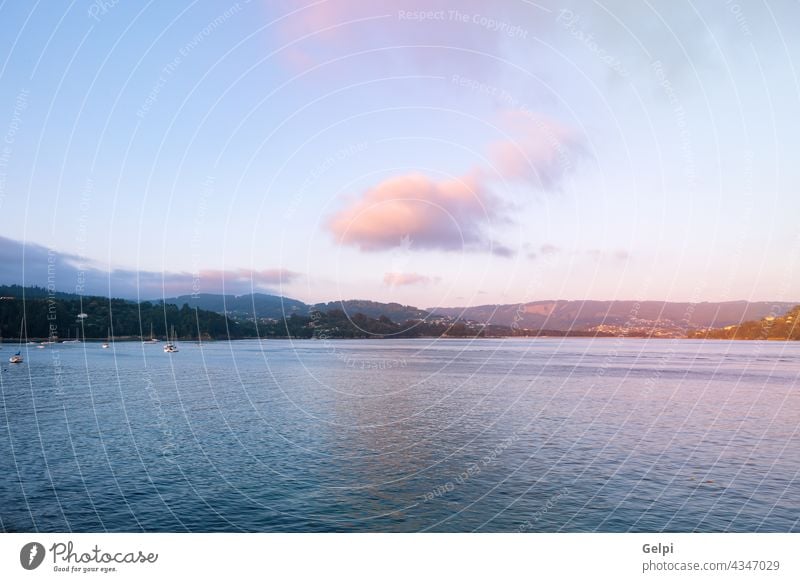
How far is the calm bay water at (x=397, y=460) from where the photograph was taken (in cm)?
3216

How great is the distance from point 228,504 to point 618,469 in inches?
1065

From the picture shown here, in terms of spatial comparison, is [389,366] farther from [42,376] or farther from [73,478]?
[73,478]

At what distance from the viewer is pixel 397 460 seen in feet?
153

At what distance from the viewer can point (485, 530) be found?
30266 millimetres

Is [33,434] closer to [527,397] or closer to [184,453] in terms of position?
[184,453]

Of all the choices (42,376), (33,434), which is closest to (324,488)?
(33,434)

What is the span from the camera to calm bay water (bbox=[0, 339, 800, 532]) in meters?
32.2

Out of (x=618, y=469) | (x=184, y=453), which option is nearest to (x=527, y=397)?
(x=618, y=469)

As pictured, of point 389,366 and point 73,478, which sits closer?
point 73,478

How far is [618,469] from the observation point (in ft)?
138
